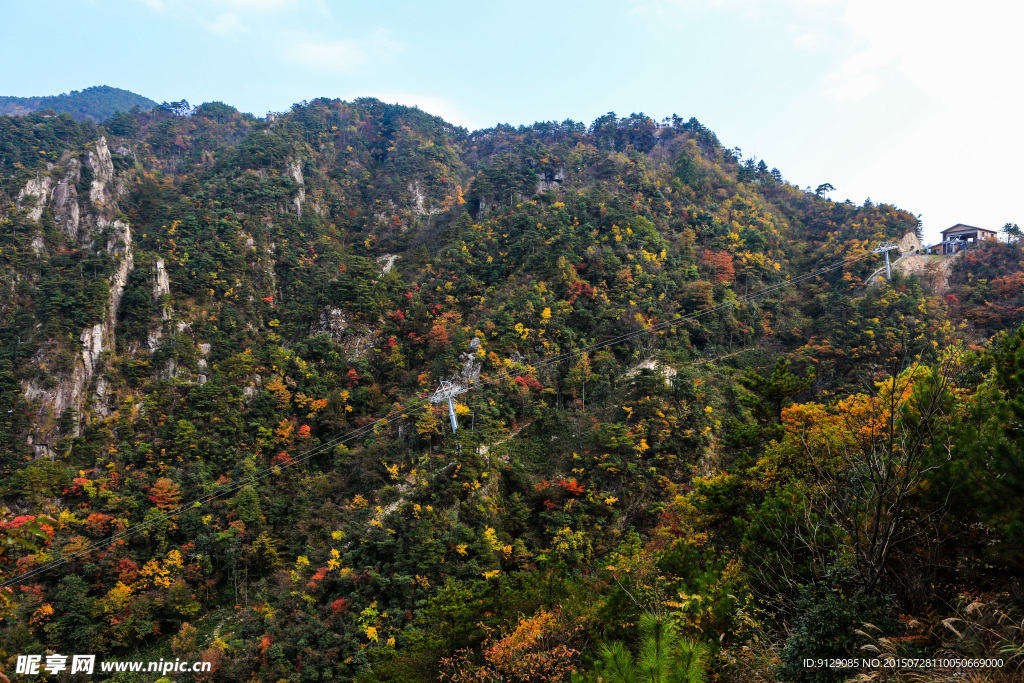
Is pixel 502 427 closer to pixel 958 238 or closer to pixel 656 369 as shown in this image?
pixel 656 369

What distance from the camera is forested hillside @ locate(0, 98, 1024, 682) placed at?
493 cm

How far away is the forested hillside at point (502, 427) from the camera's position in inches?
194

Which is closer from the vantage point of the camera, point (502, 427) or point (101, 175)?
point (502, 427)

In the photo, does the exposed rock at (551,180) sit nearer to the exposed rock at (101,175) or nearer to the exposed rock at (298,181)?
the exposed rock at (298,181)

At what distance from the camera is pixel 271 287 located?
33031 mm

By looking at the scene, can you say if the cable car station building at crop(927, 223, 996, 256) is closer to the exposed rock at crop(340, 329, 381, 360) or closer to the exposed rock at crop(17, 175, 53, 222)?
the exposed rock at crop(340, 329, 381, 360)

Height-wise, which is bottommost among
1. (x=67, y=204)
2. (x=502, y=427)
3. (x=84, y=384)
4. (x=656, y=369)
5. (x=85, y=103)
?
(x=502, y=427)

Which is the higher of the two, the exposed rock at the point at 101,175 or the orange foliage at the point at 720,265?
the exposed rock at the point at 101,175

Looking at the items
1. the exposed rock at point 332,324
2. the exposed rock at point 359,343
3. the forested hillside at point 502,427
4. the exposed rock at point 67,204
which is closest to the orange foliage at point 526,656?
the forested hillside at point 502,427

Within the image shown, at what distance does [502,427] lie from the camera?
2034 centimetres

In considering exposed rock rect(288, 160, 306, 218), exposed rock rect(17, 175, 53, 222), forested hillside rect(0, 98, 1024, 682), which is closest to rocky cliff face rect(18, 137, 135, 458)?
exposed rock rect(17, 175, 53, 222)

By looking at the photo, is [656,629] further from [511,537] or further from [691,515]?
[511,537]

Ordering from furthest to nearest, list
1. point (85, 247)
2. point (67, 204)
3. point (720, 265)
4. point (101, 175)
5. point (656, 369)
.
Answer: point (101, 175) < point (67, 204) < point (85, 247) < point (720, 265) < point (656, 369)

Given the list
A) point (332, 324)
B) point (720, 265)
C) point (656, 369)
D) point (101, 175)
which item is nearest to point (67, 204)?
point (101, 175)
